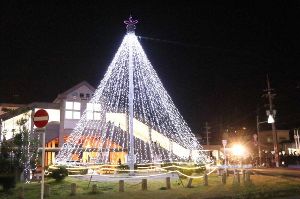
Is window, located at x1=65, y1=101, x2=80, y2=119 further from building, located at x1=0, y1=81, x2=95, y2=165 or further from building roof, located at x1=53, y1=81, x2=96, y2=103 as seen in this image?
building roof, located at x1=53, y1=81, x2=96, y2=103

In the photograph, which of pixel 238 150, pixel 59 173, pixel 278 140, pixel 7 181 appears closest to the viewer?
pixel 7 181

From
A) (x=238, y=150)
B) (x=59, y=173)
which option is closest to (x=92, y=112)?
(x=59, y=173)

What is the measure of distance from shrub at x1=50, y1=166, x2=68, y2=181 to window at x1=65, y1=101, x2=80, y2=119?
16.9 m

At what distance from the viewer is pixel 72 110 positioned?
38.9m

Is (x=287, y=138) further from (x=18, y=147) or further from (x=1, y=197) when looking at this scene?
(x=1, y=197)

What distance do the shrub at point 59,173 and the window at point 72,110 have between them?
16.9m

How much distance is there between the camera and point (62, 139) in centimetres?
3781

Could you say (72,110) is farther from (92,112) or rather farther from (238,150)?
(238,150)

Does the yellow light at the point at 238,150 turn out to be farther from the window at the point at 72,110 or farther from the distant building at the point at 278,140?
the window at the point at 72,110

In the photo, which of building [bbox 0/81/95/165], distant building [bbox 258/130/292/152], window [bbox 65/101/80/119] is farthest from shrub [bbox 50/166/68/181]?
distant building [bbox 258/130/292/152]

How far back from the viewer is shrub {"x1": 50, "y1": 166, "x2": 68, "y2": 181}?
21.8 metres

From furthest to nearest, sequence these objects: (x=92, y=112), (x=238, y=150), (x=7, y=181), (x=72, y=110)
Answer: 1. (x=238, y=150)
2. (x=72, y=110)
3. (x=92, y=112)
4. (x=7, y=181)

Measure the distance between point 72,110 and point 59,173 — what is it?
17495 millimetres

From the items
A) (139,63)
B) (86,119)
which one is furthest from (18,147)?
(86,119)
